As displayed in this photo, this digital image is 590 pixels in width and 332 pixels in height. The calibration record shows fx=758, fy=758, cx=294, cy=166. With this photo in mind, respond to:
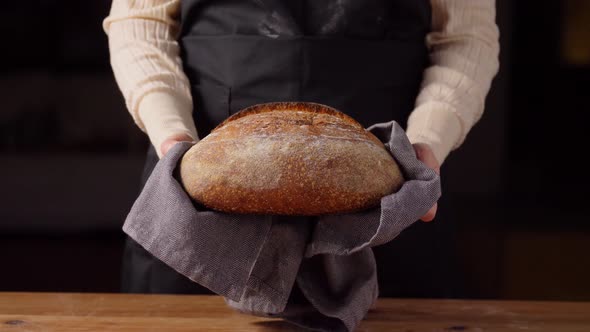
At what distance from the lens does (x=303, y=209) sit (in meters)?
0.81

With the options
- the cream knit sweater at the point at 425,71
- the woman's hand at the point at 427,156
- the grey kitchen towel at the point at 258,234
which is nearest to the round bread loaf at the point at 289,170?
the grey kitchen towel at the point at 258,234

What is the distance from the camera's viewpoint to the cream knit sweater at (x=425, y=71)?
3.87ft

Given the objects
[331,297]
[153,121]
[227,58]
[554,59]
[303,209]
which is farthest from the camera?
[554,59]

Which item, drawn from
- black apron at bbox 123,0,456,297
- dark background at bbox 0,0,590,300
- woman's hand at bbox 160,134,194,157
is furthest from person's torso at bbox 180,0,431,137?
dark background at bbox 0,0,590,300

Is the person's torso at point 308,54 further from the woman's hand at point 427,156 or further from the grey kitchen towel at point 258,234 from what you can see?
the grey kitchen towel at point 258,234

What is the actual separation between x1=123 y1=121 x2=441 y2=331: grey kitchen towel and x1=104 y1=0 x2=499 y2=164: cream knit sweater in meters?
0.28

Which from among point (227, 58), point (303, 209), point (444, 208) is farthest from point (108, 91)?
point (303, 209)

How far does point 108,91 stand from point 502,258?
4.25 ft

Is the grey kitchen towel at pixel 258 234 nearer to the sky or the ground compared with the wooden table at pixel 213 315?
nearer to the sky

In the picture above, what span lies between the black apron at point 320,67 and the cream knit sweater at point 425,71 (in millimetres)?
36

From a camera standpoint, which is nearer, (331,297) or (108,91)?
(331,297)

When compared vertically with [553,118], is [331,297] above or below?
above

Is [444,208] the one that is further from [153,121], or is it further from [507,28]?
[507,28]

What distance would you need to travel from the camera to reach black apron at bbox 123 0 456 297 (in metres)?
1.23
